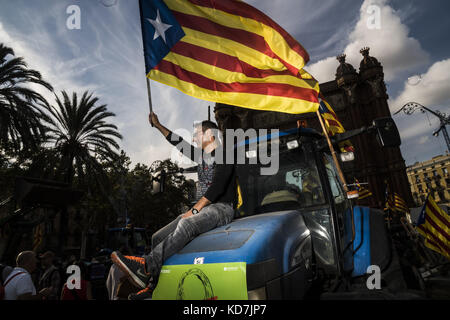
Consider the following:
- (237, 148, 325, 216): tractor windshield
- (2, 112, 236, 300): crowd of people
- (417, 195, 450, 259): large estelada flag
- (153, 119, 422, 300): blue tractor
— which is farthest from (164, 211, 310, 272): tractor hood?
(417, 195, 450, 259): large estelada flag

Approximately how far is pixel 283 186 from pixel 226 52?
2467 mm

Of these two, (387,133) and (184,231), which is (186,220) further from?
→ (387,133)

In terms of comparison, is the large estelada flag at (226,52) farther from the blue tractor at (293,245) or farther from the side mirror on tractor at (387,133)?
the side mirror on tractor at (387,133)

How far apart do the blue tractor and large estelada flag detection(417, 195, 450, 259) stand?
3.16m

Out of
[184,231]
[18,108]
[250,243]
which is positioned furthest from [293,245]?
[18,108]

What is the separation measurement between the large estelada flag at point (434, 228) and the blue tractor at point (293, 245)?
3155 millimetres

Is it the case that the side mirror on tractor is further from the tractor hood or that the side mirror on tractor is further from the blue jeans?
the blue jeans

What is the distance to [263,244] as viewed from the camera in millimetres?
1913

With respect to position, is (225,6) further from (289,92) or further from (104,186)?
(104,186)

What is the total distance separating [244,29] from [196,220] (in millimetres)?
3373

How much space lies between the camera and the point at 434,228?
19.0ft

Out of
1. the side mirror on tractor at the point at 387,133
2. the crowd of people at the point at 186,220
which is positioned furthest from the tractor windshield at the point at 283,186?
the side mirror on tractor at the point at 387,133

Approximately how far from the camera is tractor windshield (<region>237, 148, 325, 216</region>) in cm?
303
